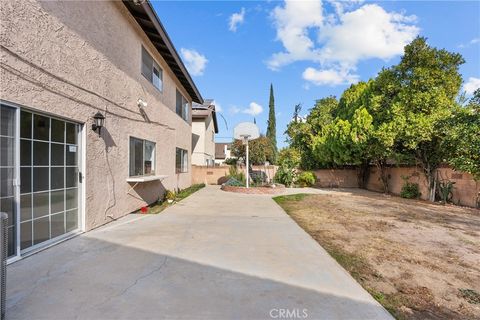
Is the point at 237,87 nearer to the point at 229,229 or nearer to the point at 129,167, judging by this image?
the point at 129,167

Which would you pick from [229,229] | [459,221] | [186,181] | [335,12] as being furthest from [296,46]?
[229,229]

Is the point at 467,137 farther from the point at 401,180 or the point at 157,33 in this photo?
the point at 157,33

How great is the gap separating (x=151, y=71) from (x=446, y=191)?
1325cm

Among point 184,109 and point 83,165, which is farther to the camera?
point 184,109

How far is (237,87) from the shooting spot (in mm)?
21312

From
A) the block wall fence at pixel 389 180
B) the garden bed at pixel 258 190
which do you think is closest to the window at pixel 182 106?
the garden bed at pixel 258 190

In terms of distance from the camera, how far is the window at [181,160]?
13.3 metres

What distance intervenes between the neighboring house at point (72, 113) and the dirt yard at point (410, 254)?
5.03m

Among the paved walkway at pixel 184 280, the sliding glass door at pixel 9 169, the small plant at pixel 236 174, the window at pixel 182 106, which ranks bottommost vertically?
the paved walkway at pixel 184 280

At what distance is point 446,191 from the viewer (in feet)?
37.5

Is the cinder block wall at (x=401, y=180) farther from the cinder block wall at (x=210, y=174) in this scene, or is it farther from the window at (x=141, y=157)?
the window at (x=141, y=157)

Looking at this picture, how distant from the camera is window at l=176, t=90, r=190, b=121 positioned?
531 inches

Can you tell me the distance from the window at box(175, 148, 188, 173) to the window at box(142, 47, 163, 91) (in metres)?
3.93

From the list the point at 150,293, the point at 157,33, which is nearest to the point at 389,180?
the point at 157,33
